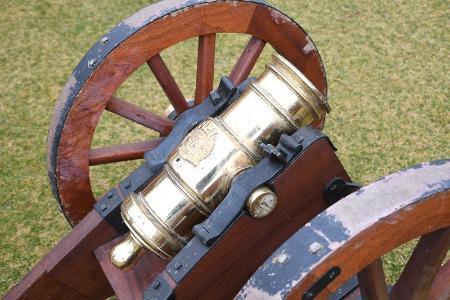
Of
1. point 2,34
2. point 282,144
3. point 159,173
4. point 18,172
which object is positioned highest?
point 2,34

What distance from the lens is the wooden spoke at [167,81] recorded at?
1.79 m

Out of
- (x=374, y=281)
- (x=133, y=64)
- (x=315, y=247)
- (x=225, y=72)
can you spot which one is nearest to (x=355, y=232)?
(x=315, y=247)

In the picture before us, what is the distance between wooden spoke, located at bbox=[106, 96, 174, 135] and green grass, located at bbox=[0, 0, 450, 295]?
74 centimetres

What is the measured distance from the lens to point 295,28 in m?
1.81

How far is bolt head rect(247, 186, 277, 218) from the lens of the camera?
4.42ft

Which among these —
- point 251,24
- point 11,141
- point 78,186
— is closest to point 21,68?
point 11,141

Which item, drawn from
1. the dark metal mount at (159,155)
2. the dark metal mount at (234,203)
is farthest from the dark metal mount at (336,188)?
the dark metal mount at (159,155)

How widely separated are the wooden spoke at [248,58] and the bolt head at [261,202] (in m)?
0.64

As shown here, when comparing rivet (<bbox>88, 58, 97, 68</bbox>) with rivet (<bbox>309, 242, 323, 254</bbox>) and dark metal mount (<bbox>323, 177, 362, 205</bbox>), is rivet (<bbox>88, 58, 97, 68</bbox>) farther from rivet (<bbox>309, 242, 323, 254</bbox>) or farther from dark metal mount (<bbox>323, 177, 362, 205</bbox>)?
rivet (<bbox>309, 242, 323, 254</bbox>)

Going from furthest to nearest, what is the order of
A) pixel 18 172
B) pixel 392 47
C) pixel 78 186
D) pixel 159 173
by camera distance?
pixel 392 47 → pixel 18 172 → pixel 78 186 → pixel 159 173

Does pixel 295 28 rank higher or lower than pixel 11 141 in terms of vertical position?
lower

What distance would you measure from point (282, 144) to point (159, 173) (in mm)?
383

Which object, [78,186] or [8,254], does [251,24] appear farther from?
[8,254]

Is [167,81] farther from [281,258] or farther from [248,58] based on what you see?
[281,258]
